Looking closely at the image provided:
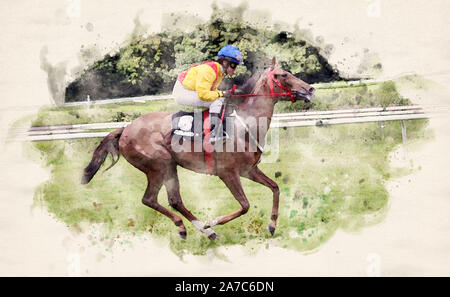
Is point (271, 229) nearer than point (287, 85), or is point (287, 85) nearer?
point (287, 85)

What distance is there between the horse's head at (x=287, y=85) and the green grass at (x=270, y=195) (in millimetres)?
1295

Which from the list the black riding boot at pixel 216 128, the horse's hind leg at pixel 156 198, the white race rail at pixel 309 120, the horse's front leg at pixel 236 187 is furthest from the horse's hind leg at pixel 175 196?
the white race rail at pixel 309 120

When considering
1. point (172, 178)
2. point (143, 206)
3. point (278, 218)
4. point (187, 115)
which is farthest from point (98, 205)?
point (278, 218)

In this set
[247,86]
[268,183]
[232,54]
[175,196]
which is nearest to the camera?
[232,54]

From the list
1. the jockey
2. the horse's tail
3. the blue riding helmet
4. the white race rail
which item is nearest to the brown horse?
the horse's tail

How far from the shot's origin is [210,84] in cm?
819

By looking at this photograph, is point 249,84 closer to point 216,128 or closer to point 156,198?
point 216,128

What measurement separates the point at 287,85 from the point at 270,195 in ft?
5.75

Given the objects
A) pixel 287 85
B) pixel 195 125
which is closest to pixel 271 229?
pixel 195 125

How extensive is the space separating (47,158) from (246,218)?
136 inches

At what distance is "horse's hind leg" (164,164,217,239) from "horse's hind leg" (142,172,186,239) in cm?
13

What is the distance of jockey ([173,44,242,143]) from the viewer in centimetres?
815

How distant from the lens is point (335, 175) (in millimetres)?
9156

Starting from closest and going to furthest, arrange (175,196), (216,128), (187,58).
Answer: (216,128), (175,196), (187,58)
